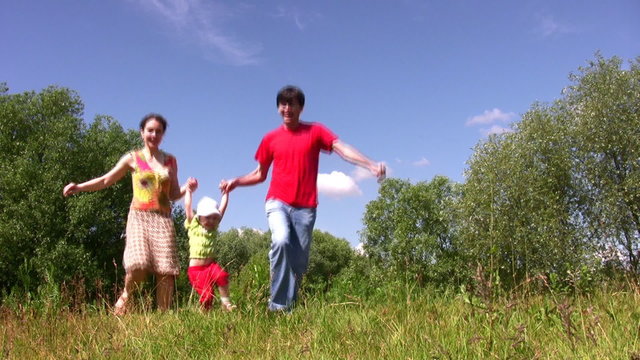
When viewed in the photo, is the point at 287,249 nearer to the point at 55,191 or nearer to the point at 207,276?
the point at 207,276

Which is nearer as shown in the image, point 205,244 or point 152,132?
point 152,132

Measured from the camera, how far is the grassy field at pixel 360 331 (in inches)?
127

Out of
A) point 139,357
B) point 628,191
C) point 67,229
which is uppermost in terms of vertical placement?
point 628,191

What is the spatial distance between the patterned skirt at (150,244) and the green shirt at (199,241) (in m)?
0.26

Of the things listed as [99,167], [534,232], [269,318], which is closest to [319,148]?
[269,318]

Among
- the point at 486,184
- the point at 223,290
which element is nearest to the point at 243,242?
the point at 486,184

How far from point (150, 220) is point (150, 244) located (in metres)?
0.26

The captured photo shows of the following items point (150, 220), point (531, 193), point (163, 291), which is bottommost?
point (163, 291)

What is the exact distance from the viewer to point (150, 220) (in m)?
6.28

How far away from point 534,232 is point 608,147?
19.9ft

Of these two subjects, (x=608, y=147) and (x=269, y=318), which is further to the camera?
(x=608, y=147)

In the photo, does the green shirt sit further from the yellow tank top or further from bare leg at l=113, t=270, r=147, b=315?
bare leg at l=113, t=270, r=147, b=315

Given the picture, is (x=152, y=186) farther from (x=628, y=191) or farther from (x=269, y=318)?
(x=628, y=191)

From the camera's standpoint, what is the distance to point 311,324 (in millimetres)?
4484
